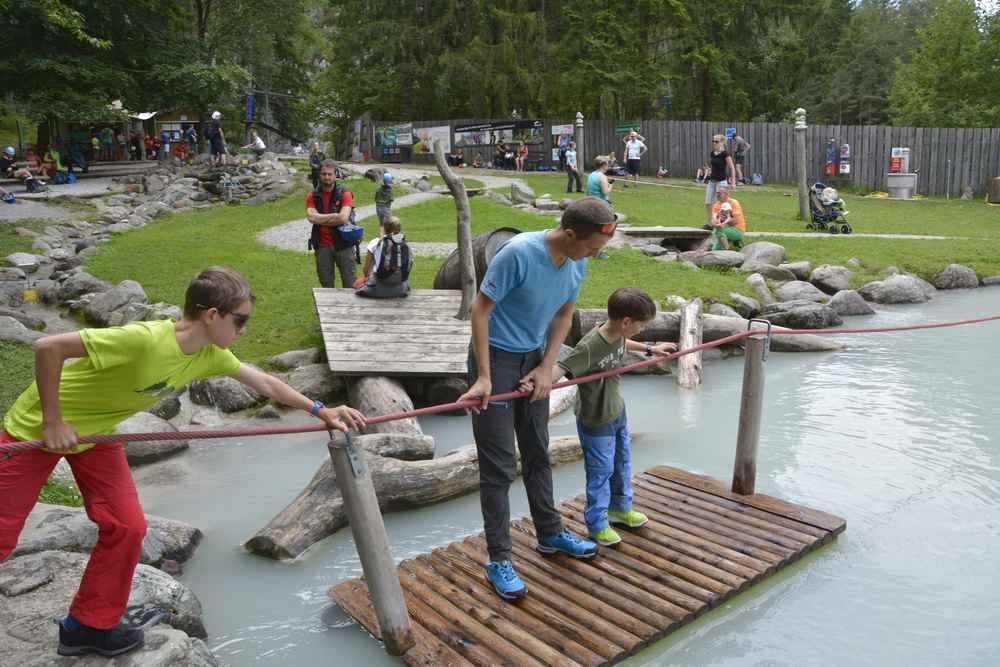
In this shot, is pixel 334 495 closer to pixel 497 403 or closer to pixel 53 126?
pixel 497 403

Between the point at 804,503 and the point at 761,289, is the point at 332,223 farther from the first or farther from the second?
the point at 761,289

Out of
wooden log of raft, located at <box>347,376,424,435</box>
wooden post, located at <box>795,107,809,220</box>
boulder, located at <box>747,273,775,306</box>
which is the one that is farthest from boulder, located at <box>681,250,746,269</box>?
wooden log of raft, located at <box>347,376,424,435</box>

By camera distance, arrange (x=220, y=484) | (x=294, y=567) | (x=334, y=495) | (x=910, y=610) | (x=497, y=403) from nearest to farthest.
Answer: (x=497, y=403) < (x=910, y=610) < (x=294, y=567) < (x=334, y=495) < (x=220, y=484)

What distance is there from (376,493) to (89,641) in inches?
81.8

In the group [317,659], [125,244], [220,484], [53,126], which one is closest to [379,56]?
[53,126]

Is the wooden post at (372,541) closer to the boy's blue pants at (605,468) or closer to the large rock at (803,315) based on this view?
the boy's blue pants at (605,468)

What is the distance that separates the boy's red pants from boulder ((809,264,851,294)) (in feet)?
35.8

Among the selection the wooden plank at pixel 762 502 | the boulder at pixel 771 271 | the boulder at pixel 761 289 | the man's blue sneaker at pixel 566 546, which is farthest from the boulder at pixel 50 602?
the boulder at pixel 771 271

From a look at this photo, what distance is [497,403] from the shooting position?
12.8 feet

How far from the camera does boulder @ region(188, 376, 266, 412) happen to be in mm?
7625

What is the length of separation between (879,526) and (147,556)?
415 centimetres

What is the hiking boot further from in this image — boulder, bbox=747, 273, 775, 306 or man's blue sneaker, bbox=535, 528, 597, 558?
boulder, bbox=747, 273, 775, 306

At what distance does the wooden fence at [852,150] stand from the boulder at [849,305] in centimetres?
1383

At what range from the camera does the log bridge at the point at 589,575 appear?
3.69 metres
